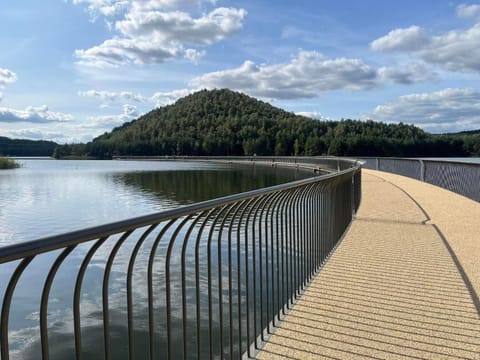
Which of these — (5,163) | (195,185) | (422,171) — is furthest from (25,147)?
(422,171)

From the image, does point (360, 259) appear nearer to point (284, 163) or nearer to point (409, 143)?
point (284, 163)

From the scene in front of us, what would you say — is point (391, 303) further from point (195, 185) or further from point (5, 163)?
point (5, 163)

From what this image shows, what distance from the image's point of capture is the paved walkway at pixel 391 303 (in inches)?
133

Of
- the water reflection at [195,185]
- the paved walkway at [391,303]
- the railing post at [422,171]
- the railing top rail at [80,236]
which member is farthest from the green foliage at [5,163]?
the railing top rail at [80,236]

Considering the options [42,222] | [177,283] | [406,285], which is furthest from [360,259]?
[42,222]

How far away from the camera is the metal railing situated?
14.3m

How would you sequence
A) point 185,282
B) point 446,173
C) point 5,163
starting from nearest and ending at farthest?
point 185,282 < point 446,173 < point 5,163

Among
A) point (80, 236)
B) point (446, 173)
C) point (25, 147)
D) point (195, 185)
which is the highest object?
point (25, 147)

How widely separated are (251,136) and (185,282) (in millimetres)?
146334

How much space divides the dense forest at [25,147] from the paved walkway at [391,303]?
520ft

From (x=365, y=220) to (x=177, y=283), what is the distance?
4.86m

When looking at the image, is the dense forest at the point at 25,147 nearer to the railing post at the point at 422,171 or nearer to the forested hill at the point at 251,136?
the forested hill at the point at 251,136

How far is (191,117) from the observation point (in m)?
178

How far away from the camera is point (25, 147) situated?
166750mm
